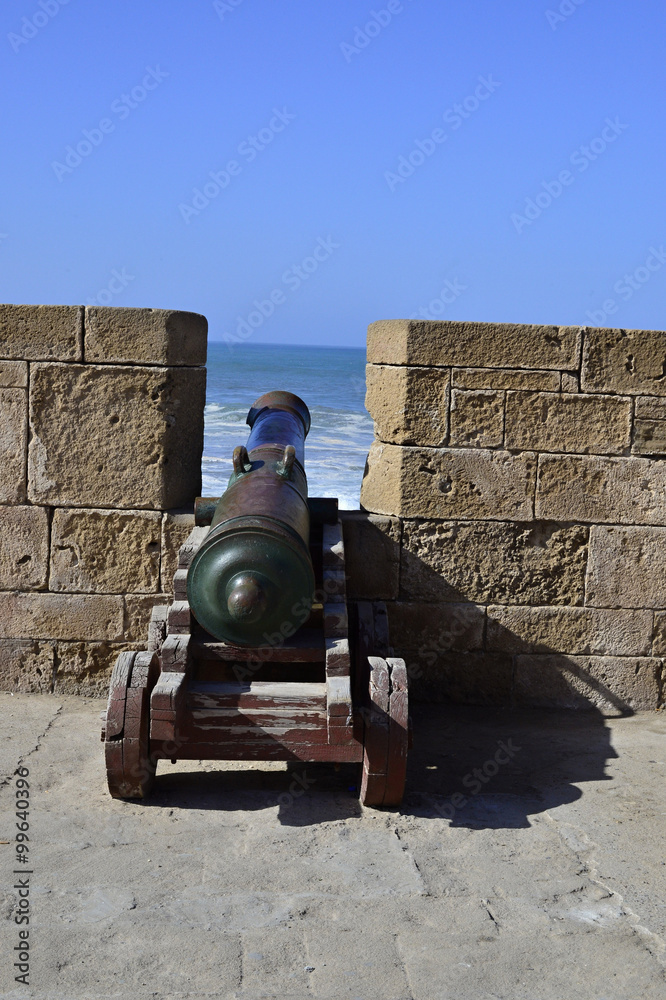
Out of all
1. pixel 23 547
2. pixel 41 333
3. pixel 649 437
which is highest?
pixel 41 333

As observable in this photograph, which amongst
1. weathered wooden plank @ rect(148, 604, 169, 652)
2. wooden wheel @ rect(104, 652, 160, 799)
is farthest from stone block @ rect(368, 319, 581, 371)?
wooden wheel @ rect(104, 652, 160, 799)

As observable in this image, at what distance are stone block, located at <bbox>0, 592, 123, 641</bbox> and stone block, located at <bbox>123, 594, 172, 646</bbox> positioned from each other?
0.13 ft

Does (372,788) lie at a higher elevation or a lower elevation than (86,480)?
lower

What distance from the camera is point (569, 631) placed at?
5.54 metres

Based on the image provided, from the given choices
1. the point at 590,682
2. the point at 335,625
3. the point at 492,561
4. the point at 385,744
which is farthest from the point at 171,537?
the point at 590,682

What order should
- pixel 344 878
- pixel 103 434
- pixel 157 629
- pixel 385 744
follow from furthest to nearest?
Result: 1. pixel 103 434
2. pixel 157 629
3. pixel 385 744
4. pixel 344 878

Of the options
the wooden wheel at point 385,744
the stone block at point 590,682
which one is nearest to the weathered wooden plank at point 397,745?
the wooden wheel at point 385,744

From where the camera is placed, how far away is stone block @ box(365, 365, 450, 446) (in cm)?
531

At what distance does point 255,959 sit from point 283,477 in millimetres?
2216

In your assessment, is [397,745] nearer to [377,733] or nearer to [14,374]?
[377,733]

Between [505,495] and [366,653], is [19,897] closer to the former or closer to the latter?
[366,653]

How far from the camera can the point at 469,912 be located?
329 cm

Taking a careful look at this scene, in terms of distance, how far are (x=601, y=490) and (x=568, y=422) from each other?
0.44 metres

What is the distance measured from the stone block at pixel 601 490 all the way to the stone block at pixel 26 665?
294 cm
